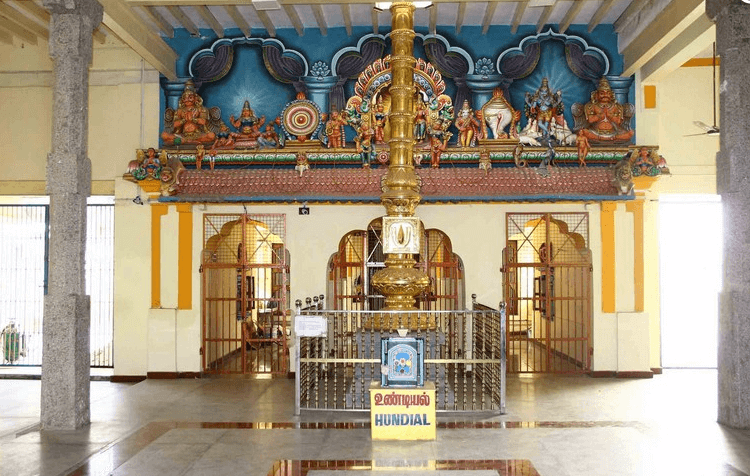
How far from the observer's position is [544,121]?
1216cm

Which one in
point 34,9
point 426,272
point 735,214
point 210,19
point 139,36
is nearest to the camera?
point 735,214

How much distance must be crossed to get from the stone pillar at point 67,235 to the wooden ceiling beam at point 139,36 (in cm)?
162

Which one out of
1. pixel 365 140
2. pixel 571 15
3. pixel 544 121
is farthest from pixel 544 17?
pixel 365 140

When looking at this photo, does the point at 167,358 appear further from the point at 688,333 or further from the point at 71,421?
the point at 688,333

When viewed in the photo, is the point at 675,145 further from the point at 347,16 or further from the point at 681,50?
the point at 347,16

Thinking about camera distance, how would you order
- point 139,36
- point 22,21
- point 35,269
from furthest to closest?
point 35,269 → point 22,21 → point 139,36

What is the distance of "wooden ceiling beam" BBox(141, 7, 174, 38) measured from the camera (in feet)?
37.6

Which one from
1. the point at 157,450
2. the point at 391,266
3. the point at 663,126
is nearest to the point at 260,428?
the point at 157,450

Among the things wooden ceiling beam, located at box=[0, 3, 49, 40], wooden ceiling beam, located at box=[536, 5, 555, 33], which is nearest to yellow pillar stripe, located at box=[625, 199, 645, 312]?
wooden ceiling beam, located at box=[536, 5, 555, 33]

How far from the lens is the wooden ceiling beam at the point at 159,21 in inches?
451

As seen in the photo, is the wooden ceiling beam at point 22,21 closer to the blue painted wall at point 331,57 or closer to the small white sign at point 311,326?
the blue painted wall at point 331,57

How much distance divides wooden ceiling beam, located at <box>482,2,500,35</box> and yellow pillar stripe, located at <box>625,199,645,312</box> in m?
3.89

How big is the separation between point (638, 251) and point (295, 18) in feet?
23.0

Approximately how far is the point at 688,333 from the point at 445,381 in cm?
912
